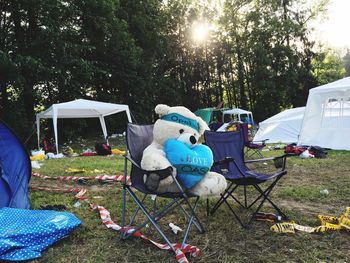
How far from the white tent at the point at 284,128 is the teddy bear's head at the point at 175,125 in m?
7.58

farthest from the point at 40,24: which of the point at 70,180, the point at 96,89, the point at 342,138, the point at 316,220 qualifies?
the point at 316,220

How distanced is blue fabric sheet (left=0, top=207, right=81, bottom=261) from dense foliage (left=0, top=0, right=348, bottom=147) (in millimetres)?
9829

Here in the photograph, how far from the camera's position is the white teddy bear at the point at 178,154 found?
8.36ft

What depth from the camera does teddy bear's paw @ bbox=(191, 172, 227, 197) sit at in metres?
2.68

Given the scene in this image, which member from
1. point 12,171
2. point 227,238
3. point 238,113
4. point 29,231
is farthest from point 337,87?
point 238,113

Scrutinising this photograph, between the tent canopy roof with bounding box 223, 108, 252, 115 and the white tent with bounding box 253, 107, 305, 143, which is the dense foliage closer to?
the tent canopy roof with bounding box 223, 108, 252, 115

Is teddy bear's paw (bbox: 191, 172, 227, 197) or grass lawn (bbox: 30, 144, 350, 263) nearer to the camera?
grass lawn (bbox: 30, 144, 350, 263)

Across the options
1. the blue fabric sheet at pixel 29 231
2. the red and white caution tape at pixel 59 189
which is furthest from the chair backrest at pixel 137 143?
the red and white caution tape at pixel 59 189

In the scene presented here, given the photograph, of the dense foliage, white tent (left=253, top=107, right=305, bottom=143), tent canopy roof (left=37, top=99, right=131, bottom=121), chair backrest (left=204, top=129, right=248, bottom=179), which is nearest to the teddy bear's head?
chair backrest (left=204, top=129, right=248, bottom=179)

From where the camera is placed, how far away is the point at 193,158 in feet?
9.04

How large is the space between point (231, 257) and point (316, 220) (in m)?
1.13

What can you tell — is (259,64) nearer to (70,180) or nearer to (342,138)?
(342,138)

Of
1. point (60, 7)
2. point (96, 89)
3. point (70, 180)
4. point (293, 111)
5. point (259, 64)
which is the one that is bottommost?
point (70, 180)

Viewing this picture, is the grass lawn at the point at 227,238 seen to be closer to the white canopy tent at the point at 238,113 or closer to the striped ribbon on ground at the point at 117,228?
the striped ribbon on ground at the point at 117,228
